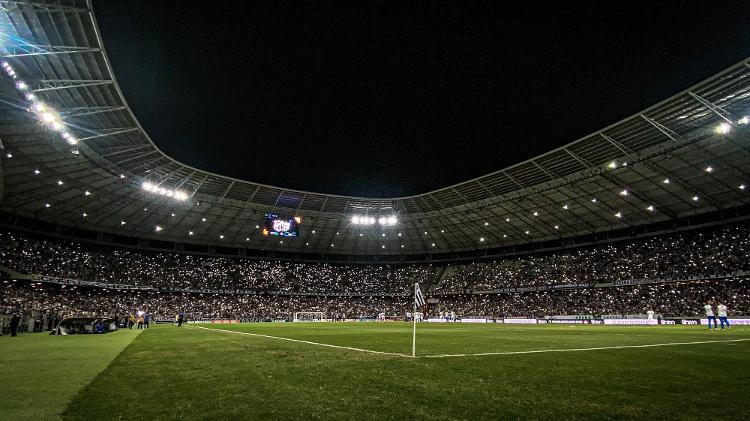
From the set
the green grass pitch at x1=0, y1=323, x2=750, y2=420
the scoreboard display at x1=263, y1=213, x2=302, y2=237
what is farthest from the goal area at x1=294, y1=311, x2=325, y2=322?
the green grass pitch at x1=0, y1=323, x2=750, y2=420

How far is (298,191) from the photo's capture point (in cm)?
5388

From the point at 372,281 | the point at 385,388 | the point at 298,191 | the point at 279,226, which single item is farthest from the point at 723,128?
the point at 372,281

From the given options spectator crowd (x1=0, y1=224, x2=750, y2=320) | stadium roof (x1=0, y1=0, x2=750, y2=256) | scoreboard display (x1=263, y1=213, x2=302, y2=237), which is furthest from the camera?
scoreboard display (x1=263, y1=213, x2=302, y2=237)

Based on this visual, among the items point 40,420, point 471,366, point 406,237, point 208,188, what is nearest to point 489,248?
point 406,237

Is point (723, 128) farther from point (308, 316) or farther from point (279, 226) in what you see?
point (308, 316)

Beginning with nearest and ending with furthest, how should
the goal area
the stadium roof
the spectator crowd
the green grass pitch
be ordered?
the green grass pitch
the stadium roof
the spectator crowd
the goal area

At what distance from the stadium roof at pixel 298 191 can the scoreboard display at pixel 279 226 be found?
475 centimetres

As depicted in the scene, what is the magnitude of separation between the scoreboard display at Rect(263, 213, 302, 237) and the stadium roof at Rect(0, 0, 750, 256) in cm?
475

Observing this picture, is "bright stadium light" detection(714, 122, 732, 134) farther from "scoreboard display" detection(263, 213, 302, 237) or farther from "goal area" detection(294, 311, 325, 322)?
"goal area" detection(294, 311, 325, 322)

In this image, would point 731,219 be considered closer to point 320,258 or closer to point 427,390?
point 427,390

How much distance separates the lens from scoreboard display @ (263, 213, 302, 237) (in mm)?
48562

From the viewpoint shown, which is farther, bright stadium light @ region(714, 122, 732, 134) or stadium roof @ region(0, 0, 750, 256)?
bright stadium light @ region(714, 122, 732, 134)

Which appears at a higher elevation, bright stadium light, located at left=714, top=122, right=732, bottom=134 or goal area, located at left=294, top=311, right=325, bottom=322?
bright stadium light, located at left=714, top=122, right=732, bottom=134

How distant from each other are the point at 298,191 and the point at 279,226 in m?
6.81
